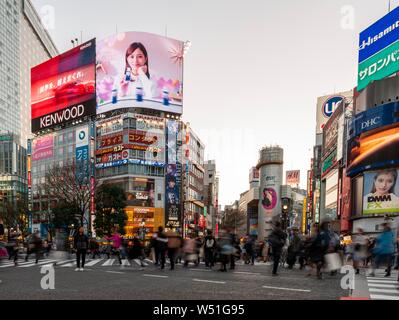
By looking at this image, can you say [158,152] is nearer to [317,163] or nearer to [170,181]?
[170,181]

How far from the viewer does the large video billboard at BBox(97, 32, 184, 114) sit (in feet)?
232

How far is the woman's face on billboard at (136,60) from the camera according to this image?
234ft

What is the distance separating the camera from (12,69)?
131375mm

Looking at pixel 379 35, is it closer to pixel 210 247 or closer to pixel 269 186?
pixel 210 247

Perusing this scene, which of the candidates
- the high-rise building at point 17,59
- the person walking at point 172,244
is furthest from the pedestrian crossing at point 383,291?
the high-rise building at point 17,59

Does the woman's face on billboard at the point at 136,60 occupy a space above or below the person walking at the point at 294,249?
above

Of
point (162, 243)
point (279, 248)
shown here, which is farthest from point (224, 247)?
point (279, 248)

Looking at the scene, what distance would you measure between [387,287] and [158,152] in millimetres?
61821

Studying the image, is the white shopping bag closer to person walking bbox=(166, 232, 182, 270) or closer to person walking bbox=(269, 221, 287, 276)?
person walking bbox=(269, 221, 287, 276)

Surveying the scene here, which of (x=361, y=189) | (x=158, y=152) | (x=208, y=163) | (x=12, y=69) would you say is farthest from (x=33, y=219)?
(x=12, y=69)

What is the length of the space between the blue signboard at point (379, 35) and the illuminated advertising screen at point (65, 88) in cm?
4753

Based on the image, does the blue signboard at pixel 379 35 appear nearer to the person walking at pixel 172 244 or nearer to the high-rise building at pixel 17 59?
the person walking at pixel 172 244

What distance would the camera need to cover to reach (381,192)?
144 ft

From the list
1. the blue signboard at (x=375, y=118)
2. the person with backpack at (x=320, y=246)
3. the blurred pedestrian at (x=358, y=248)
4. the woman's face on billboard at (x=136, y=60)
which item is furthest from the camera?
the woman's face on billboard at (x=136, y=60)
